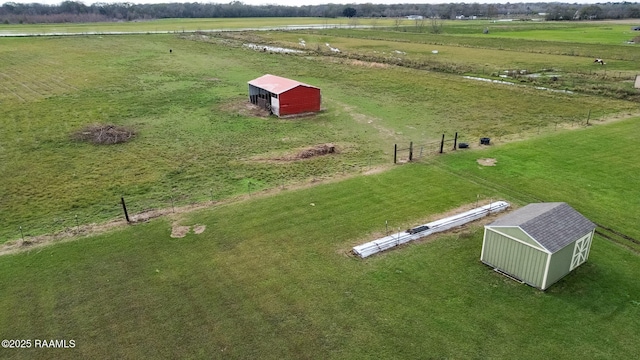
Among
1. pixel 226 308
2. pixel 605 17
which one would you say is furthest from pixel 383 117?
pixel 605 17

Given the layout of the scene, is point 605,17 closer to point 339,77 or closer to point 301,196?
point 339,77

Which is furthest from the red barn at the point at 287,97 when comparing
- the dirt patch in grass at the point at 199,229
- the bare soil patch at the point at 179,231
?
the bare soil patch at the point at 179,231

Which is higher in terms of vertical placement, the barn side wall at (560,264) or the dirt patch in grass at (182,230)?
the barn side wall at (560,264)

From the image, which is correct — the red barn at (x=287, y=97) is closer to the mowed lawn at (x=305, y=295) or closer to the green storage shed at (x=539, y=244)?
the mowed lawn at (x=305, y=295)

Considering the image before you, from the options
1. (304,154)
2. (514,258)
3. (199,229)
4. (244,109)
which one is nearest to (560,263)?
(514,258)

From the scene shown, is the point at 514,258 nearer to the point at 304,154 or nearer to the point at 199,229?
the point at 199,229
